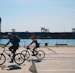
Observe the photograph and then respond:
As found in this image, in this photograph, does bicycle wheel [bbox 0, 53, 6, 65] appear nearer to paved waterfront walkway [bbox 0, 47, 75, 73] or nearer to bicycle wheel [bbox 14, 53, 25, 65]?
paved waterfront walkway [bbox 0, 47, 75, 73]

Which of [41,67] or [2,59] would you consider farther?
[2,59]

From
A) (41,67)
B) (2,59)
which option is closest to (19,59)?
(2,59)

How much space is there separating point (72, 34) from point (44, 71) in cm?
16435

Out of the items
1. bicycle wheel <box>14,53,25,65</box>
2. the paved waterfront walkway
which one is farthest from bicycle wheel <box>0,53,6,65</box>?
bicycle wheel <box>14,53,25,65</box>

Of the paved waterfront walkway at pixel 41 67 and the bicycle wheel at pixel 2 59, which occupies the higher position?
the bicycle wheel at pixel 2 59

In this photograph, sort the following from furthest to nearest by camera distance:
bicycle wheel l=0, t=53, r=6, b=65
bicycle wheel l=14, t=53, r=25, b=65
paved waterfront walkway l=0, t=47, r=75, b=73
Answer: bicycle wheel l=14, t=53, r=25, b=65
bicycle wheel l=0, t=53, r=6, b=65
paved waterfront walkway l=0, t=47, r=75, b=73

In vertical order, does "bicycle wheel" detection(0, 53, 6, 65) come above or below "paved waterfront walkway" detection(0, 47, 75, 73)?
above

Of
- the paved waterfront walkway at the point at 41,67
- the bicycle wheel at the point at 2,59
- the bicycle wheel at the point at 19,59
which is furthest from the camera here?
the bicycle wheel at the point at 19,59

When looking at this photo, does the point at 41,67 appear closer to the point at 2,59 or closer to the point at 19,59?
the point at 19,59

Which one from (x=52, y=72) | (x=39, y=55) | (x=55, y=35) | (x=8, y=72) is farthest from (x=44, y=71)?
(x=55, y=35)

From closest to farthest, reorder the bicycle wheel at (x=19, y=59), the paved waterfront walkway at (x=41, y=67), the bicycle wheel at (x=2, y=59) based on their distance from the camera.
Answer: the paved waterfront walkway at (x=41, y=67) < the bicycle wheel at (x=2, y=59) < the bicycle wheel at (x=19, y=59)

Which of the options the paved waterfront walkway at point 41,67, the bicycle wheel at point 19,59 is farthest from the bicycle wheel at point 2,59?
the bicycle wheel at point 19,59

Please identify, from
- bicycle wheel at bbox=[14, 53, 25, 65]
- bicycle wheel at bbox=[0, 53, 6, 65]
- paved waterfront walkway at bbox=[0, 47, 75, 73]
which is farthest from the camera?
bicycle wheel at bbox=[14, 53, 25, 65]

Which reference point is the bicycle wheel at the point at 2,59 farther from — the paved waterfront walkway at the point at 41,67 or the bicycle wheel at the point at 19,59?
the bicycle wheel at the point at 19,59
